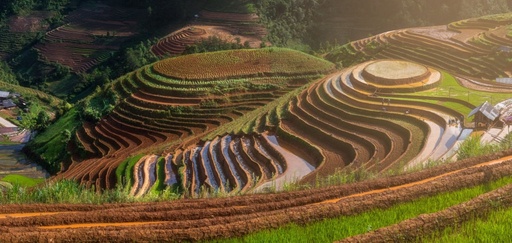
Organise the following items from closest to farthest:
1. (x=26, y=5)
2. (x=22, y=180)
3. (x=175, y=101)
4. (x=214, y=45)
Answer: (x=22, y=180), (x=175, y=101), (x=214, y=45), (x=26, y=5)

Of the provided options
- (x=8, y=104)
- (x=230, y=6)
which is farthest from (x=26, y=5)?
(x=230, y=6)

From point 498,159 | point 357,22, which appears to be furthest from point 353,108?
point 357,22

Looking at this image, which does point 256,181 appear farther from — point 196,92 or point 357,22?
point 357,22

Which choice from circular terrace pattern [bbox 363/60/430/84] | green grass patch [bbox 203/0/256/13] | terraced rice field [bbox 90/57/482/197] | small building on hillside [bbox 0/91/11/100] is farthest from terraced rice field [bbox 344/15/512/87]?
small building on hillside [bbox 0/91/11/100]

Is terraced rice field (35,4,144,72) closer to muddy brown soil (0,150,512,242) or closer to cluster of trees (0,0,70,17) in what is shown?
cluster of trees (0,0,70,17)

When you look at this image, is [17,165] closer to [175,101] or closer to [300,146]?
[175,101]
